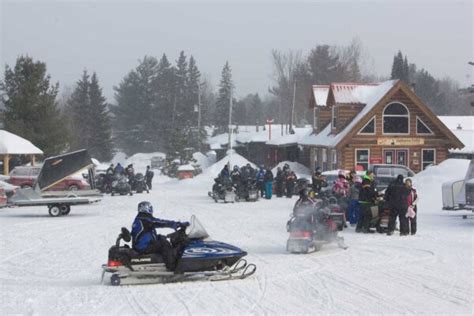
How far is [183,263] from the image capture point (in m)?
11.8

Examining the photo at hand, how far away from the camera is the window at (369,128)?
4334cm

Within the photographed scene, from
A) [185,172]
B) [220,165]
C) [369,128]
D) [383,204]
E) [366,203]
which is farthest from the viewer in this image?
[220,165]

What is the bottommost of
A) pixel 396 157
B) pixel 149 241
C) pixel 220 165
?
pixel 149 241

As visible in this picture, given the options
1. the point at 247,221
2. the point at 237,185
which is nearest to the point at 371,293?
the point at 247,221

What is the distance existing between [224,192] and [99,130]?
54.8 meters

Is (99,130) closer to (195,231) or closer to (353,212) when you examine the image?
(353,212)

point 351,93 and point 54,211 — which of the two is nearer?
point 54,211

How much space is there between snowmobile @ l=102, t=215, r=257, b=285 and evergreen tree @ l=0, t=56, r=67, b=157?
39277mm

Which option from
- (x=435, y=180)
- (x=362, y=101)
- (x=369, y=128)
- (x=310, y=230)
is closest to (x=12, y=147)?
(x=369, y=128)

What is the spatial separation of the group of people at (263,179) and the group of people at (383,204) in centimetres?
1109

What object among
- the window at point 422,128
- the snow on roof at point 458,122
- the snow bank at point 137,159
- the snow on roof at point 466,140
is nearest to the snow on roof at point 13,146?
the window at point 422,128

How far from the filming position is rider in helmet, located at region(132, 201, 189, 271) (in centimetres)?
1170

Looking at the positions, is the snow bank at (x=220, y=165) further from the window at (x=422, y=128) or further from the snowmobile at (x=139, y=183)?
the window at (x=422, y=128)

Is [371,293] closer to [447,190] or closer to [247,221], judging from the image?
[247,221]
